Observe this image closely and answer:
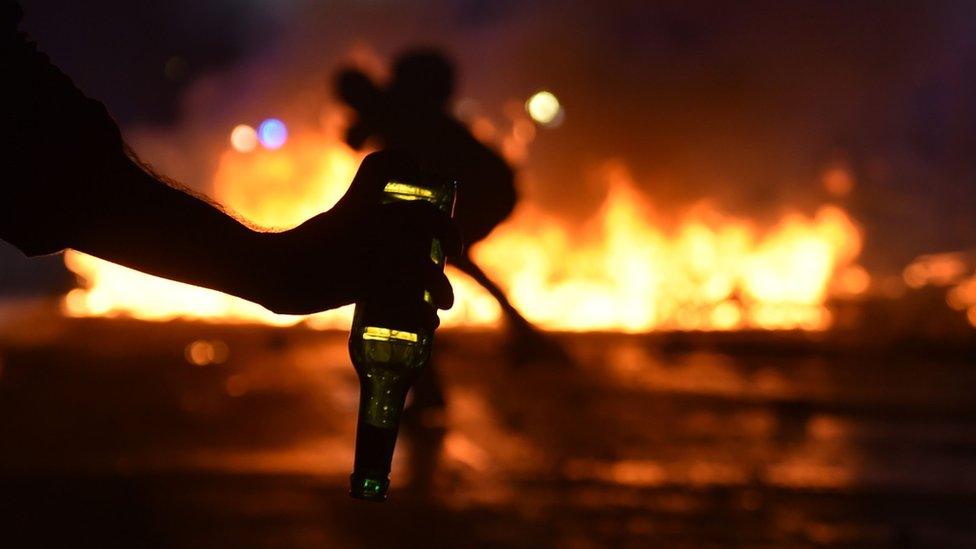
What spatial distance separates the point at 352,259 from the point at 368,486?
342 mm

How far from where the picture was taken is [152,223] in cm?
145

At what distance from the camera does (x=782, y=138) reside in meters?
22.6

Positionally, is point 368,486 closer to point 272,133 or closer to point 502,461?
point 502,461

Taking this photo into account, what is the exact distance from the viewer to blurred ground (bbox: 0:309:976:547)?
17.7 ft

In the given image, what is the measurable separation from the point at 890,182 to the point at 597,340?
6510 millimetres

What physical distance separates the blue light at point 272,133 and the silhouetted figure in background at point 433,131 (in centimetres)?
1606

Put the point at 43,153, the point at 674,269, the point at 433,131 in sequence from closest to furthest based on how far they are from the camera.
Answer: the point at 43,153 < the point at 433,131 < the point at 674,269

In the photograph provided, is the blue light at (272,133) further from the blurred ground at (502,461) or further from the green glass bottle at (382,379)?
the green glass bottle at (382,379)

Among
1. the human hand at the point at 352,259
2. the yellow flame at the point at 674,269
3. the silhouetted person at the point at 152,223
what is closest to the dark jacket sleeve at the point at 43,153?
the silhouetted person at the point at 152,223

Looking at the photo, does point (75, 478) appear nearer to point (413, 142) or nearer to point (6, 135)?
point (413, 142)

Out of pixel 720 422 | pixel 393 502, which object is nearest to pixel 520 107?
pixel 720 422

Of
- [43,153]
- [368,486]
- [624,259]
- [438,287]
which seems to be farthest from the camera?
[624,259]

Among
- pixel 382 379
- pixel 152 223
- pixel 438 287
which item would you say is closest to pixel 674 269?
pixel 382 379

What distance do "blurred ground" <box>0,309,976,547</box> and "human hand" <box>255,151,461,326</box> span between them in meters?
3.65
